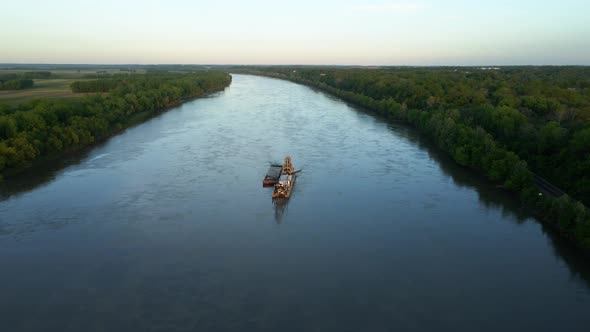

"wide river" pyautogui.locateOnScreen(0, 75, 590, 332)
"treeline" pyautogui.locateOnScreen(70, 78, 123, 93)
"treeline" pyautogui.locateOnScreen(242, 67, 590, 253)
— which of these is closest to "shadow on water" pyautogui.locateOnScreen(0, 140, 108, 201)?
"wide river" pyautogui.locateOnScreen(0, 75, 590, 332)

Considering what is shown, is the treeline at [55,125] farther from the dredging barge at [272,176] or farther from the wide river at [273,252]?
the dredging barge at [272,176]

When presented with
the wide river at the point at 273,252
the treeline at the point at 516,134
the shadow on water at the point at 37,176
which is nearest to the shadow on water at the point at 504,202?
the wide river at the point at 273,252

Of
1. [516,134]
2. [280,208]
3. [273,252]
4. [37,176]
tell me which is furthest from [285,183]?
[516,134]

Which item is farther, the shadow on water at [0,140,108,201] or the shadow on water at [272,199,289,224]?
the shadow on water at [0,140,108,201]

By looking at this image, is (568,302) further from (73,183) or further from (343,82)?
(343,82)

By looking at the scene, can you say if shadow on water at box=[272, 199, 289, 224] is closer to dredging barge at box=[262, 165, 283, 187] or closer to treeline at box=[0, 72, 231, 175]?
dredging barge at box=[262, 165, 283, 187]

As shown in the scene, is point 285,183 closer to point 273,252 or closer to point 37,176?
point 273,252
